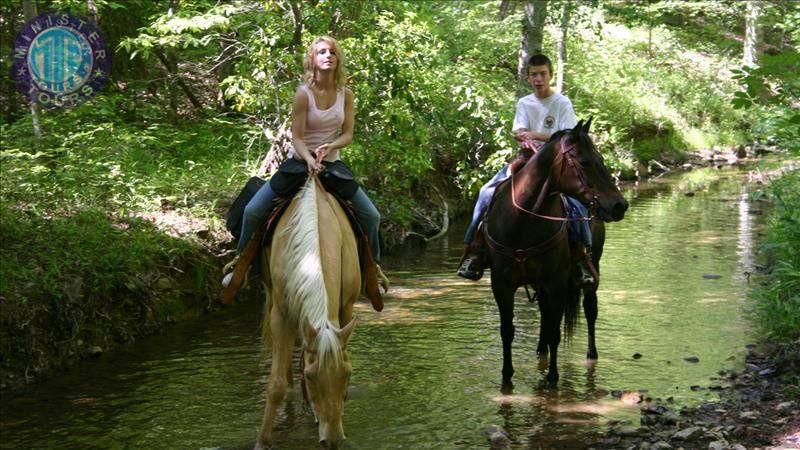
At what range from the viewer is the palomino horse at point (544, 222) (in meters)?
6.69

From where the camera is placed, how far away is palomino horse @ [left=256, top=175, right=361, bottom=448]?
439 centimetres

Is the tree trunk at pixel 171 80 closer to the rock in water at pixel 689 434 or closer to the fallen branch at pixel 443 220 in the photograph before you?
the fallen branch at pixel 443 220

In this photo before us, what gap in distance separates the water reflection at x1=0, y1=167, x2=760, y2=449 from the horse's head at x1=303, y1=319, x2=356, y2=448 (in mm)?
1582

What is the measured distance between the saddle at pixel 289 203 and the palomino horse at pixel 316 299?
0.12m

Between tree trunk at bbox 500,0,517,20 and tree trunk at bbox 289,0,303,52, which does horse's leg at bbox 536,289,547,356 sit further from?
tree trunk at bbox 500,0,517,20

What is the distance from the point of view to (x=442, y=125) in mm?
16344

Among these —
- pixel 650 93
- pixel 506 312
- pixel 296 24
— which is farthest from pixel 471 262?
pixel 650 93

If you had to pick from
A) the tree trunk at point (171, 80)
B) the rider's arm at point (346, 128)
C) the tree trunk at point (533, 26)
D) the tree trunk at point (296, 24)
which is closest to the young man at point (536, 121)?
the rider's arm at point (346, 128)

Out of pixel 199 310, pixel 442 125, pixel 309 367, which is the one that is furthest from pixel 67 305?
pixel 442 125

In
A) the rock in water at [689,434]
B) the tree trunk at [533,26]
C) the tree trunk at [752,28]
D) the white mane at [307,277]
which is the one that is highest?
the tree trunk at [752,28]

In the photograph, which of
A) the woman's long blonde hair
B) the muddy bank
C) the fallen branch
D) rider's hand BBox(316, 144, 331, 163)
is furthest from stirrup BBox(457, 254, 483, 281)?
the fallen branch

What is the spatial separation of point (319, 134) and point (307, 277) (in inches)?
64.4

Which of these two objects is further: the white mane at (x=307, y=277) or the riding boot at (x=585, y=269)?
the riding boot at (x=585, y=269)

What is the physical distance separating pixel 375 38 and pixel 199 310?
4.99 metres
